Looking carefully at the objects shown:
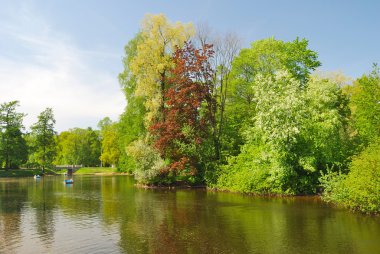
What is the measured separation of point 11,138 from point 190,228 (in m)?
86.8

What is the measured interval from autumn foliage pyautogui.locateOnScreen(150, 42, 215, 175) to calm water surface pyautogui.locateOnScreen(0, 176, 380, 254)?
14727mm

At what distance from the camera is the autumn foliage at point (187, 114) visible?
4638cm

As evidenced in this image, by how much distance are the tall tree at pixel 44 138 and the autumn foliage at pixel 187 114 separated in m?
63.8

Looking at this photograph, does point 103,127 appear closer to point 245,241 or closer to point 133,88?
point 133,88

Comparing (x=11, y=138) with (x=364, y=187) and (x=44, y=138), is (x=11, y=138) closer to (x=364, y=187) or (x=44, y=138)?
(x=44, y=138)

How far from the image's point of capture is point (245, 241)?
17984 mm

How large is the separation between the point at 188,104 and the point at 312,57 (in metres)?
19.4

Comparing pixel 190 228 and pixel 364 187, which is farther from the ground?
pixel 364 187

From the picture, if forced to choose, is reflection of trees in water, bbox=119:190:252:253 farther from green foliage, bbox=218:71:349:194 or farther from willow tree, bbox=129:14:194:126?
willow tree, bbox=129:14:194:126

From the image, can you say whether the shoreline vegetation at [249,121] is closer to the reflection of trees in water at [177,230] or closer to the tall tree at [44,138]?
the reflection of trees in water at [177,230]

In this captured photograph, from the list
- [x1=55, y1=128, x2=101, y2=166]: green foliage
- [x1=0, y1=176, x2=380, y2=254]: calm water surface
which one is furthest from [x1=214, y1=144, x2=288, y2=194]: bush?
[x1=55, y1=128, x2=101, y2=166]: green foliage

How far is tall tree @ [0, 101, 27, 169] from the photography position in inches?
3652

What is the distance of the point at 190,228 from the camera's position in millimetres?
21625

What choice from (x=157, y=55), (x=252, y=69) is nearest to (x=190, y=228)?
(x=157, y=55)
